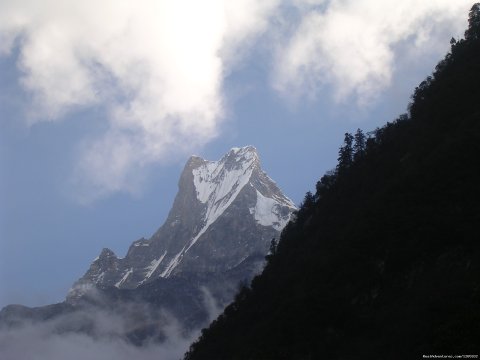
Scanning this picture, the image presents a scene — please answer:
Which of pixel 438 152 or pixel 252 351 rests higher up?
pixel 438 152

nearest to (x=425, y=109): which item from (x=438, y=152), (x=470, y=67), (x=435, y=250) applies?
(x=470, y=67)

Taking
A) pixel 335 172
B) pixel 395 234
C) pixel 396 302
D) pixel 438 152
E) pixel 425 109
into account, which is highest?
pixel 335 172

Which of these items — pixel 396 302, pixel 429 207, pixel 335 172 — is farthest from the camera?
pixel 335 172

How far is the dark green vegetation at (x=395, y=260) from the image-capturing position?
6669 centimetres

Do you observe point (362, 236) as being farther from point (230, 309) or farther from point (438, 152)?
point (230, 309)

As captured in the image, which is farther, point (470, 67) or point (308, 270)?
point (470, 67)

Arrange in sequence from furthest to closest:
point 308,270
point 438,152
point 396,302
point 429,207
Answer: point 308,270 → point 438,152 → point 429,207 → point 396,302

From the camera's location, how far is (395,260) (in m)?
80.0

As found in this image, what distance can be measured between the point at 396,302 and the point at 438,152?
22.4 meters

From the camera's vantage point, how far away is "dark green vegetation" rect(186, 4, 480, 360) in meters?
66.7

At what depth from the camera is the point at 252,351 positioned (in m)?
84.5

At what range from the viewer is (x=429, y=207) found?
8244cm

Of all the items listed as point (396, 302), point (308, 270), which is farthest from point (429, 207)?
point (308, 270)

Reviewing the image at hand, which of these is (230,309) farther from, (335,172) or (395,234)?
(395,234)
